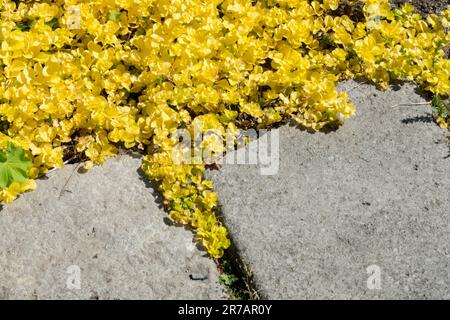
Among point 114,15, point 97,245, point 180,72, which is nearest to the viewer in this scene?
point 97,245

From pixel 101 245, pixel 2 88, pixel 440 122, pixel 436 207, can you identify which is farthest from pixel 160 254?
pixel 440 122

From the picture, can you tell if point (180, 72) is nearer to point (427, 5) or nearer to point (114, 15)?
point (114, 15)

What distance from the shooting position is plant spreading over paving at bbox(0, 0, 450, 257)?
2.66 meters

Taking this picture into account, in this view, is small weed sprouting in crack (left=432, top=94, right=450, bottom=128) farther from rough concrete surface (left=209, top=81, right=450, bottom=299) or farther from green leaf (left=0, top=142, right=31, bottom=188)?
green leaf (left=0, top=142, right=31, bottom=188)

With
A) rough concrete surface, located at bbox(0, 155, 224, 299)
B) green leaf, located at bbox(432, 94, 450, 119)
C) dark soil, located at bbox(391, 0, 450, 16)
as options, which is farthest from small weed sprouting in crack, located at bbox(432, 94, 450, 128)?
rough concrete surface, located at bbox(0, 155, 224, 299)

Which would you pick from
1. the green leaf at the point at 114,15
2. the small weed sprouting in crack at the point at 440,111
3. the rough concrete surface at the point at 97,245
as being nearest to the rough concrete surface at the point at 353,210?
the small weed sprouting in crack at the point at 440,111

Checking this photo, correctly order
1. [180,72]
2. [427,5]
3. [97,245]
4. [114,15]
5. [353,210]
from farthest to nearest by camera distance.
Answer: [427,5] → [114,15] → [180,72] → [353,210] → [97,245]

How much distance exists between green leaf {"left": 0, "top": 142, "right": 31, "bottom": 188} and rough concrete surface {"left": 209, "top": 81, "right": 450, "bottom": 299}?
2.48 feet

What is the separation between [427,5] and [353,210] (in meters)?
1.47

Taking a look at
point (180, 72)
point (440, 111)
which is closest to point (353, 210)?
point (440, 111)

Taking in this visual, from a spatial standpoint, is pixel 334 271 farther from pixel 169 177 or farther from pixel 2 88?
pixel 2 88

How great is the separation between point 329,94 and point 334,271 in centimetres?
83

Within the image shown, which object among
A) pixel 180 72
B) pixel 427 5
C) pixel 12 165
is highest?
pixel 427 5

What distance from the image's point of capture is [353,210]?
261cm
